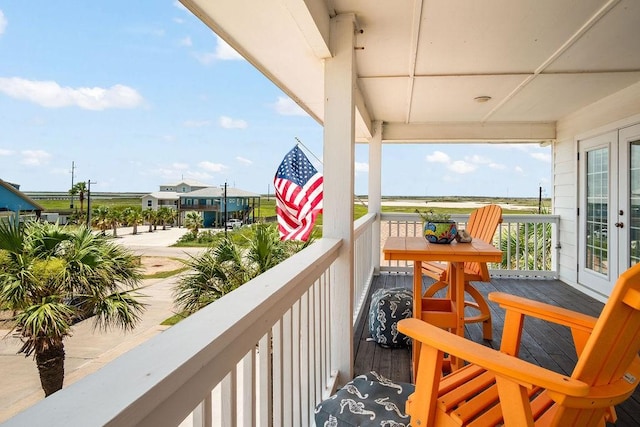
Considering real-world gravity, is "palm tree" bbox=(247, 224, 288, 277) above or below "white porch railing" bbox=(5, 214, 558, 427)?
below

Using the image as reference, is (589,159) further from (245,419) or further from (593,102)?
(245,419)

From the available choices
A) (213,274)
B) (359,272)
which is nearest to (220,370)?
(359,272)

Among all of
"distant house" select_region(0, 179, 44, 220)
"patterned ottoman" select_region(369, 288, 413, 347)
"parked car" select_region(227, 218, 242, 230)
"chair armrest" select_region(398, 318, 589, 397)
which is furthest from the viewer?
"parked car" select_region(227, 218, 242, 230)

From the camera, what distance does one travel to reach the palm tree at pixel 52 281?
3744 mm

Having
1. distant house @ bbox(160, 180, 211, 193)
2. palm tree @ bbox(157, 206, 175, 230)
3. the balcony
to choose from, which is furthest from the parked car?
the balcony

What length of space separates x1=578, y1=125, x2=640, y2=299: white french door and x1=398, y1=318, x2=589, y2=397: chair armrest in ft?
12.4

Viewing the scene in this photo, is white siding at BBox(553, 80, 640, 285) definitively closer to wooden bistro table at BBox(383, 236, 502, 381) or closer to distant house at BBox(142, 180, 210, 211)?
wooden bistro table at BBox(383, 236, 502, 381)

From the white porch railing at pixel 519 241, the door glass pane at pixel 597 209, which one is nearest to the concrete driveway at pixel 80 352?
the white porch railing at pixel 519 241

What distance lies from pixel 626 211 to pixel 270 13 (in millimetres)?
4033

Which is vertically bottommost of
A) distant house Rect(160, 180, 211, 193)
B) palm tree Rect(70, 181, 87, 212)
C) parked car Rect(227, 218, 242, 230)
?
parked car Rect(227, 218, 242, 230)

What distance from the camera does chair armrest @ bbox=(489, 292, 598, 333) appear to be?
1455 millimetres

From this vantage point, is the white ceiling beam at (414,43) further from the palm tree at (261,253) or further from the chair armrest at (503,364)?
the palm tree at (261,253)

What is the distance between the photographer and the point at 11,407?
13.0 ft

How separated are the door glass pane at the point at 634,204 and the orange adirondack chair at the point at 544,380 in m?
3.32
